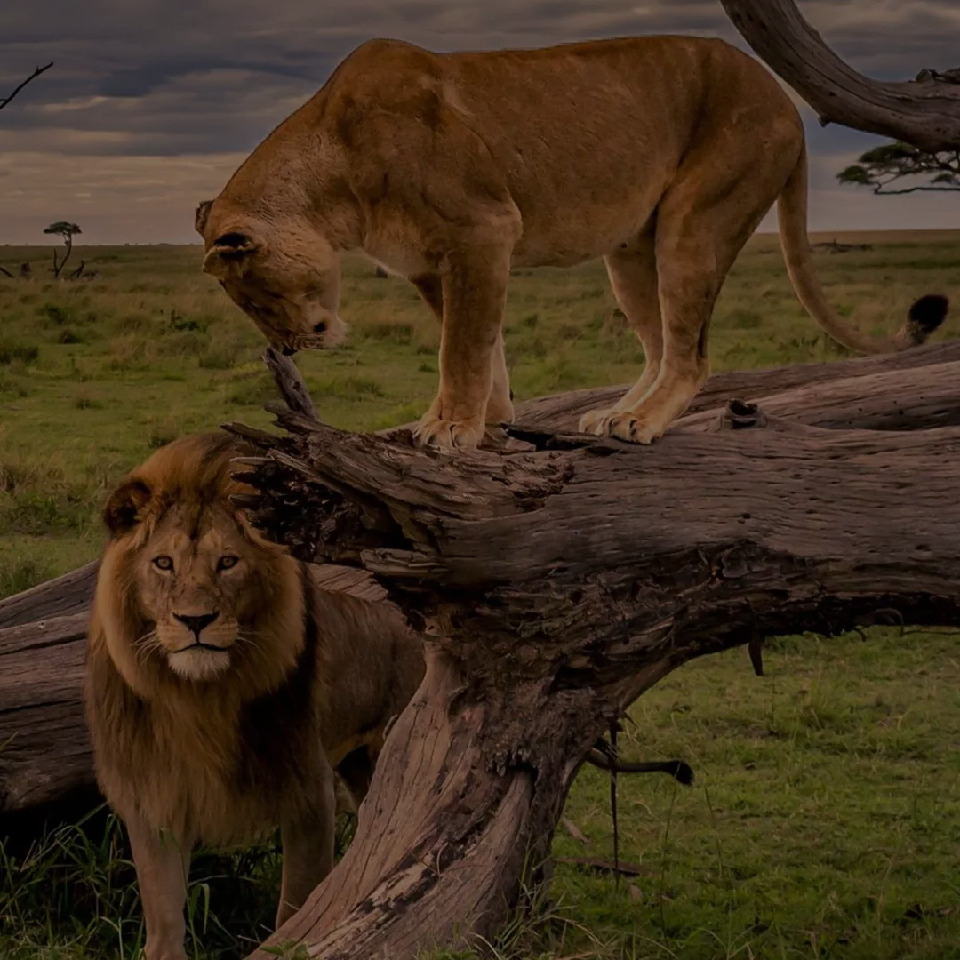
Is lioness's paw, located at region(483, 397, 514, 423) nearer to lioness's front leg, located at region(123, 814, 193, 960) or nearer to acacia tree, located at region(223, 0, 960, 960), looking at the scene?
acacia tree, located at region(223, 0, 960, 960)

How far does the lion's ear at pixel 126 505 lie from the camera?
3588 mm

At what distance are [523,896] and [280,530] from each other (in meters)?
0.99

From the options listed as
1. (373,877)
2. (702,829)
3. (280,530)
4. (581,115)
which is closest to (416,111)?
(581,115)

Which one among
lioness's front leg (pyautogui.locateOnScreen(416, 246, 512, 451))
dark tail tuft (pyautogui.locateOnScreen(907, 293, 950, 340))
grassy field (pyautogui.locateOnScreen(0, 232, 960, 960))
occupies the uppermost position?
lioness's front leg (pyautogui.locateOnScreen(416, 246, 512, 451))

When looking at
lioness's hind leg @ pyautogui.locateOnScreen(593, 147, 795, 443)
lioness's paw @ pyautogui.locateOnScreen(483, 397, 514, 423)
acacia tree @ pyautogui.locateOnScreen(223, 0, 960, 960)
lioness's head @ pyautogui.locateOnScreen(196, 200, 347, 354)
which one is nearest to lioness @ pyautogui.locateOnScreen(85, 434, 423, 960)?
acacia tree @ pyautogui.locateOnScreen(223, 0, 960, 960)

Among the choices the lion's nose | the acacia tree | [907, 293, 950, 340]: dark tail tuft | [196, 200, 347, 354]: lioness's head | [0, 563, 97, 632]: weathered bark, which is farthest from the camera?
[0, 563, 97, 632]: weathered bark

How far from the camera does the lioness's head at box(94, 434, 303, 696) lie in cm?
348

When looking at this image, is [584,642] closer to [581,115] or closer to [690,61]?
[581,115]

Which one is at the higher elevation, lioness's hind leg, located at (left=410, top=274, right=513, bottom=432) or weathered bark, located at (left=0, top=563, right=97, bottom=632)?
lioness's hind leg, located at (left=410, top=274, right=513, bottom=432)

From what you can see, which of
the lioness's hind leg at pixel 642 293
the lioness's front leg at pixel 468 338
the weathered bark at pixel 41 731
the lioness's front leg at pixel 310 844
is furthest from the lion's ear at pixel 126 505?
the lioness's hind leg at pixel 642 293

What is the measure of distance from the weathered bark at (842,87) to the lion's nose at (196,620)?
368 centimetres

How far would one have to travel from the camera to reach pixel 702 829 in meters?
4.98

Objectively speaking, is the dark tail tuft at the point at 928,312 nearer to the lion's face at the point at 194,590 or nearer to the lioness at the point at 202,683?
the lioness at the point at 202,683

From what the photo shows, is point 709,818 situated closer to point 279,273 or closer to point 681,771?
point 681,771
